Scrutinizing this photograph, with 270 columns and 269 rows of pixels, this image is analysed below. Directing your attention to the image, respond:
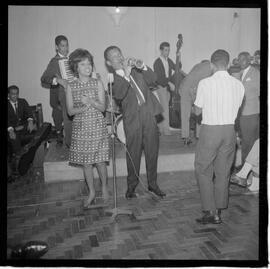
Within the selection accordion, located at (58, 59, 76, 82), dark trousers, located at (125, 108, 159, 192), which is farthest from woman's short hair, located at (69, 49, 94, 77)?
accordion, located at (58, 59, 76, 82)

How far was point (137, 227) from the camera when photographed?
132 inches

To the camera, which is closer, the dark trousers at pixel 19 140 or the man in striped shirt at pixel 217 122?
the man in striped shirt at pixel 217 122

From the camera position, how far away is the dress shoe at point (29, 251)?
285cm

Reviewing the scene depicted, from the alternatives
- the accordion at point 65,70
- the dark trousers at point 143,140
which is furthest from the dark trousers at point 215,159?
the accordion at point 65,70

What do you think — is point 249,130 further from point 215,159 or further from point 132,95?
point 132,95

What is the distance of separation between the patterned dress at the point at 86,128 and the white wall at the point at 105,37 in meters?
3.14

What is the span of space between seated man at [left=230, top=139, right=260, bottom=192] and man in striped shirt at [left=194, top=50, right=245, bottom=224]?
76cm

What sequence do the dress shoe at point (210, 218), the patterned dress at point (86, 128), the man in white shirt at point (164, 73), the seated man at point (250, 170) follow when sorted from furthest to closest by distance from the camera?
the man in white shirt at point (164, 73) → the seated man at point (250, 170) → the patterned dress at point (86, 128) → the dress shoe at point (210, 218)

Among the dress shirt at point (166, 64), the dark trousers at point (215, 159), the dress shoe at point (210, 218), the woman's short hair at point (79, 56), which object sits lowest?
the dress shoe at point (210, 218)

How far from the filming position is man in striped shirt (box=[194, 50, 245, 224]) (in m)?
3.17

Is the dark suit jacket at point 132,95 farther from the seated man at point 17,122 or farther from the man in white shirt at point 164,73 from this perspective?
the seated man at point 17,122

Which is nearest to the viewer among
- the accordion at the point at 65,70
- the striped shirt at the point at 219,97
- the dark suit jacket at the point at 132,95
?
the striped shirt at the point at 219,97

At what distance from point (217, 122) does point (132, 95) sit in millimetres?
1071
